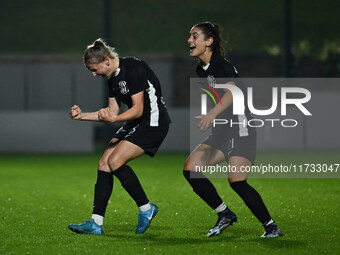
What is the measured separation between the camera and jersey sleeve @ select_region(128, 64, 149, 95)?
756cm

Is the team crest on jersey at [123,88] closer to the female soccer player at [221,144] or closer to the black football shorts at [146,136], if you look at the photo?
the black football shorts at [146,136]

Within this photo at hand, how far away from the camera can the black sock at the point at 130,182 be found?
7.78 metres

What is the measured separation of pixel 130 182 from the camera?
7832mm

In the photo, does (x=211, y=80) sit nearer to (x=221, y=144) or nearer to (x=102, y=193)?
(x=221, y=144)

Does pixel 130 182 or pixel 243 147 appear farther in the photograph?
pixel 130 182

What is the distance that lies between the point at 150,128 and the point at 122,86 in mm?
523

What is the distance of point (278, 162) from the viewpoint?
57.6 ft

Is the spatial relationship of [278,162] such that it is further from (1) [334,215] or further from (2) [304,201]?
(1) [334,215]

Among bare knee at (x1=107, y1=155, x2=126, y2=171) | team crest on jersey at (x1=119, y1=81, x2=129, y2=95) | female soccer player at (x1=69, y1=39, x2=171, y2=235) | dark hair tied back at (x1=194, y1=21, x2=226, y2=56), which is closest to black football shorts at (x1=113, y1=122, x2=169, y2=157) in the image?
female soccer player at (x1=69, y1=39, x2=171, y2=235)

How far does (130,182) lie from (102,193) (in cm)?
30

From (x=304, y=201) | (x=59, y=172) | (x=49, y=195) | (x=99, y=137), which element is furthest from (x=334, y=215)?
(x=99, y=137)

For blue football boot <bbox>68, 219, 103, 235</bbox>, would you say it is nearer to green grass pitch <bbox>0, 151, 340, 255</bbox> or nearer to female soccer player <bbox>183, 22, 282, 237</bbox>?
green grass pitch <bbox>0, 151, 340, 255</bbox>

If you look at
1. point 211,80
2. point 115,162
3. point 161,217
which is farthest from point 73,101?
point 211,80

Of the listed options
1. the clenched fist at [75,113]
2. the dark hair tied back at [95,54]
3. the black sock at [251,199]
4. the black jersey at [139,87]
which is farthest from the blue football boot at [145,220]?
the dark hair tied back at [95,54]
